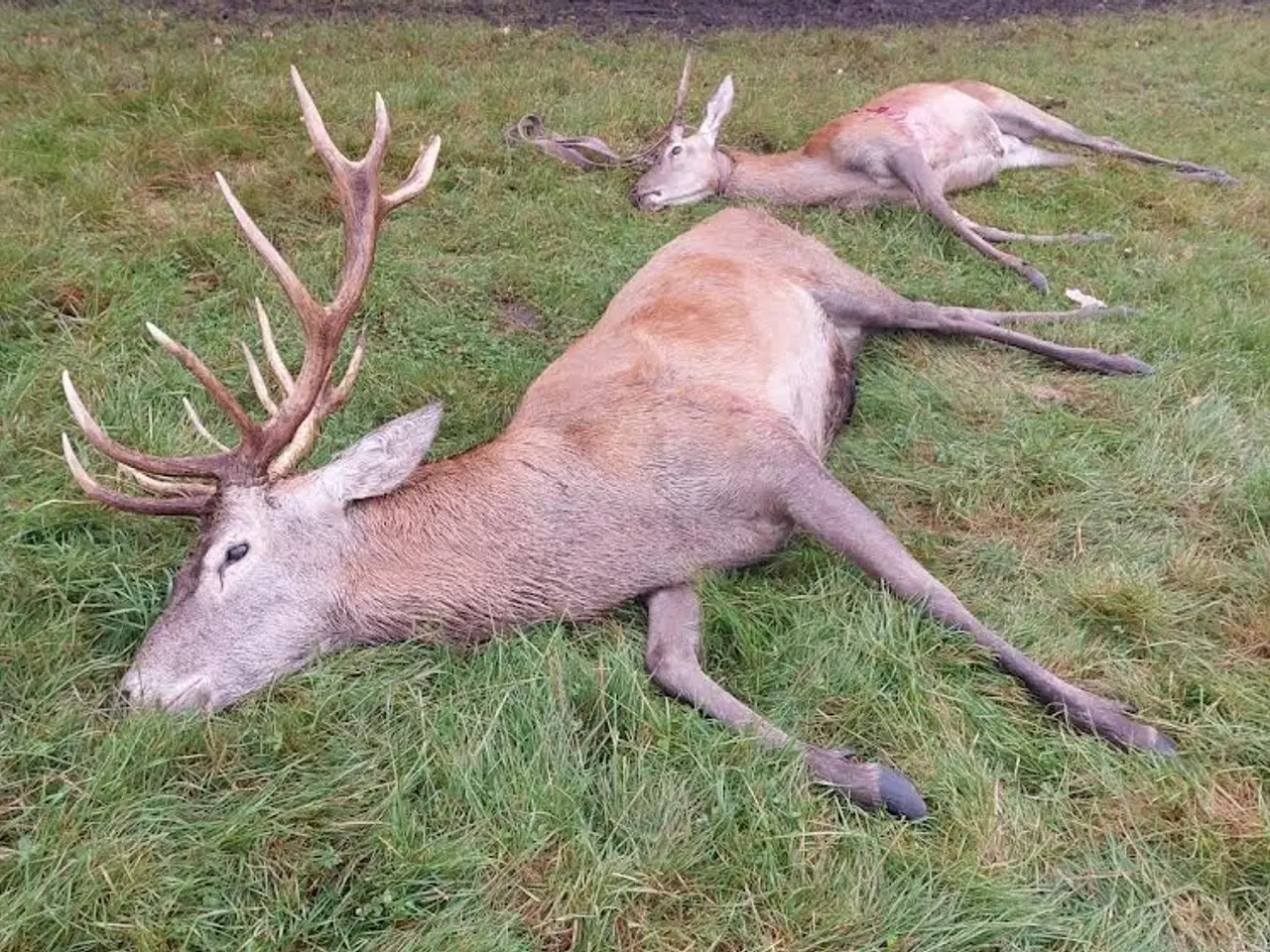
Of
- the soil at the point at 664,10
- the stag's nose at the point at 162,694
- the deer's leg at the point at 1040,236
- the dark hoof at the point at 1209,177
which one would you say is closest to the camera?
the stag's nose at the point at 162,694

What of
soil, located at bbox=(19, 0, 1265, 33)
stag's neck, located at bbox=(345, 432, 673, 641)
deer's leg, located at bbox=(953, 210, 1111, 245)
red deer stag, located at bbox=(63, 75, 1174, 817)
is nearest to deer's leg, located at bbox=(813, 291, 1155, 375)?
red deer stag, located at bbox=(63, 75, 1174, 817)

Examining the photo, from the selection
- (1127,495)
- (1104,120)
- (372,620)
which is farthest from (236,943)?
(1104,120)

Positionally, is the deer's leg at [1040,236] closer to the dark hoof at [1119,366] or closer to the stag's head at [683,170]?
the stag's head at [683,170]

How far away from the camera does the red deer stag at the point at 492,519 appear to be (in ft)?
9.04

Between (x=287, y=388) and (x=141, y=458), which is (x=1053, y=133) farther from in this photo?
(x=141, y=458)

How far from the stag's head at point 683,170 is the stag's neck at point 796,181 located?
0.30 ft

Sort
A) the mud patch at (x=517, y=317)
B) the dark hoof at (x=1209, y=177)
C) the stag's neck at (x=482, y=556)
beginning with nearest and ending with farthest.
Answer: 1. the stag's neck at (x=482, y=556)
2. the mud patch at (x=517, y=317)
3. the dark hoof at (x=1209, y=177)

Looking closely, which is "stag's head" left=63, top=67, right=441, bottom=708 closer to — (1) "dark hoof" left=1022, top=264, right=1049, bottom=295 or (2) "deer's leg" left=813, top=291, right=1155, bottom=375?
(2) "deer's leg" left=813, top=291, right=1155, bottom=375

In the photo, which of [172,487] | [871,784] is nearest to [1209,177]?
[871,784]

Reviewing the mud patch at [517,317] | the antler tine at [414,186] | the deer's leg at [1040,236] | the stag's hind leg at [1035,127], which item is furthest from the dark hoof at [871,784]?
the stag's hind leg at [1035,127]

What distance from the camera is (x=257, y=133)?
233 inches

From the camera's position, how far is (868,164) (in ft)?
20.8

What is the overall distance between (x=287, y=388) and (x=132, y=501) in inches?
21.1

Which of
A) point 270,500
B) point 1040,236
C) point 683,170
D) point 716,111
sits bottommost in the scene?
point 1040,236
